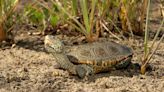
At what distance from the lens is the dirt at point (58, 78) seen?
2.78m

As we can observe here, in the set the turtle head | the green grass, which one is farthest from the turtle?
the green grass

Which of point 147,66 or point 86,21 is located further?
point 86,21

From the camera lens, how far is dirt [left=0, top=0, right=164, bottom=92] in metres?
2.78

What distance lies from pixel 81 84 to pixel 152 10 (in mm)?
2413

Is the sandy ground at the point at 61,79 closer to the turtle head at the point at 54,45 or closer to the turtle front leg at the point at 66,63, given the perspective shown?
the turtle front leg at the point at 66,63

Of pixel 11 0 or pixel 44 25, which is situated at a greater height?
pixel 11 0

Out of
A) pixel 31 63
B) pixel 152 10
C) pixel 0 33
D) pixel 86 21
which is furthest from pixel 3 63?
pixel 152 10

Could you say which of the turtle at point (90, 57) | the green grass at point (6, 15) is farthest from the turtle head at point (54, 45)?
the green grass at point (6, 15)

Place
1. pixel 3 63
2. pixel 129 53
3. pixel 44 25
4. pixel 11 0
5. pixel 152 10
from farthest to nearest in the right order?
pixel 152 10
pixel 44 25
pixel 11 0
pixel 3 63
pixel 129 53

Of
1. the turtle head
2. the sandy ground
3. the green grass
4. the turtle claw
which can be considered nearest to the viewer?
the sandy ground

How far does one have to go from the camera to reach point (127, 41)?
152 inches

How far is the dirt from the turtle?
65 millimetres

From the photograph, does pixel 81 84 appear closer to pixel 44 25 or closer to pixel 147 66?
pixel 147 66

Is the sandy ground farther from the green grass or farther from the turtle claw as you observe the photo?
the green grass
